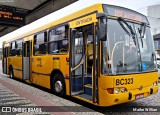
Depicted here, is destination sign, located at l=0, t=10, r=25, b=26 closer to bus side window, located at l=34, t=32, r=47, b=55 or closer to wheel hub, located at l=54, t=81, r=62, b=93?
bus side window, located at l=34, t=32, r=47, b=55

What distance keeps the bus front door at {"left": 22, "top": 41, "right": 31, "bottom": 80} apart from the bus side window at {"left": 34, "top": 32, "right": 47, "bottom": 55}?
0.98 meters

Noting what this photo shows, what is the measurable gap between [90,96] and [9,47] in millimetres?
9821

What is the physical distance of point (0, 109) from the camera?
595 cm

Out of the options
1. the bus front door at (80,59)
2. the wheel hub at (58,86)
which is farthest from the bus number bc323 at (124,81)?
the wheel hub at (58,86)

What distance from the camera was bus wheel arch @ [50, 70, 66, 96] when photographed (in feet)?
25.5

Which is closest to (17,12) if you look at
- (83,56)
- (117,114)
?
(83,56)

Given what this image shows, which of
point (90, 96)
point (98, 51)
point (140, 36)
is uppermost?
point (140, 36)

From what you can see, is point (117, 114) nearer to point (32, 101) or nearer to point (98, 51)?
point (98, 51)

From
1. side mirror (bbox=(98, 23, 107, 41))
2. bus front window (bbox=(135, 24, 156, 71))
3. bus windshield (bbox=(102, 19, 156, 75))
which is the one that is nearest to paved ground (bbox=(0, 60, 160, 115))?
bus windshield (bbox=(102, 19, 156, 75))

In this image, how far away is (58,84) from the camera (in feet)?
26.3

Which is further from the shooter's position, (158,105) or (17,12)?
(17,12)

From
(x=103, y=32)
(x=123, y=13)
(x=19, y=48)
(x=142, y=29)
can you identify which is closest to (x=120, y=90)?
(x=103, y=32)

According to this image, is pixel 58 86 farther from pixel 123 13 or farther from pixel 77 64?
pixel 123 13

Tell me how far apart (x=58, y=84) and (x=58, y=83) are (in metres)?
0.04
